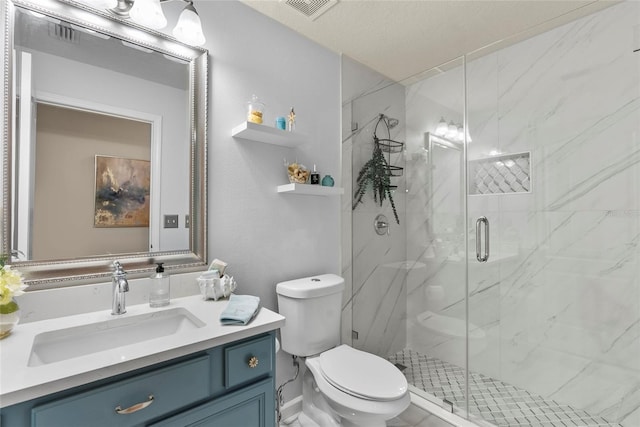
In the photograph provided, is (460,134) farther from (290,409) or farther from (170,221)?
(290,409)

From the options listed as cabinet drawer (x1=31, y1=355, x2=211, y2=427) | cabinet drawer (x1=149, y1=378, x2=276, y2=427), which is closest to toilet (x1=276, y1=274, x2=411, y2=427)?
cabinet drawer (x1=149, y1=378, x2=276, y2=427)

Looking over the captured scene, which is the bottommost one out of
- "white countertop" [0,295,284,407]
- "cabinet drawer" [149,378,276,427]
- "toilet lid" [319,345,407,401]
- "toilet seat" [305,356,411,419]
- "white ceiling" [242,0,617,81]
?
"toilet seat" [305,356,411,419]

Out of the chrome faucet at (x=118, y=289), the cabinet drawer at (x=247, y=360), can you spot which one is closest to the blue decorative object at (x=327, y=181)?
the cabinet drawer at (x=247, y=360)

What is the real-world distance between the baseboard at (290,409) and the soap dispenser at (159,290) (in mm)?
1025

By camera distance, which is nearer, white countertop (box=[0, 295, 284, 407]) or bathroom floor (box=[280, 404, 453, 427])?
A: white countertop (box=[0, 295, 284, 407])

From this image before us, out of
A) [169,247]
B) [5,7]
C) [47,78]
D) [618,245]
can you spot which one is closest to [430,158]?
[618,245]

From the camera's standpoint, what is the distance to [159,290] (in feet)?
4.15

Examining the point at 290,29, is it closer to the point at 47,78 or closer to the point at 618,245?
the point at 47,78

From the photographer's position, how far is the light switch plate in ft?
4.65

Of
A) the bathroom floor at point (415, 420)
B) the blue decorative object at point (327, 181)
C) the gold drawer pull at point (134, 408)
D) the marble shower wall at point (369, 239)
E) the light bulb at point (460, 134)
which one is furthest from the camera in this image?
the marble shower wall at point (369, 239)

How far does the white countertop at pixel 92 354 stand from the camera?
2.32ft

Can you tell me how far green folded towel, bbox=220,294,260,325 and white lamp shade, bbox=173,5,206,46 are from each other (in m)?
1.13

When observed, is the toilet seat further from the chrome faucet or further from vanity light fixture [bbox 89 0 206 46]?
vanity light fixture [bbox 89 0 206 46]

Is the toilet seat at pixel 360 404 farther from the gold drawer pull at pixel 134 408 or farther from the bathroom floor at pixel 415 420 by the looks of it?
the gold drawer pull at pixel 134 408
